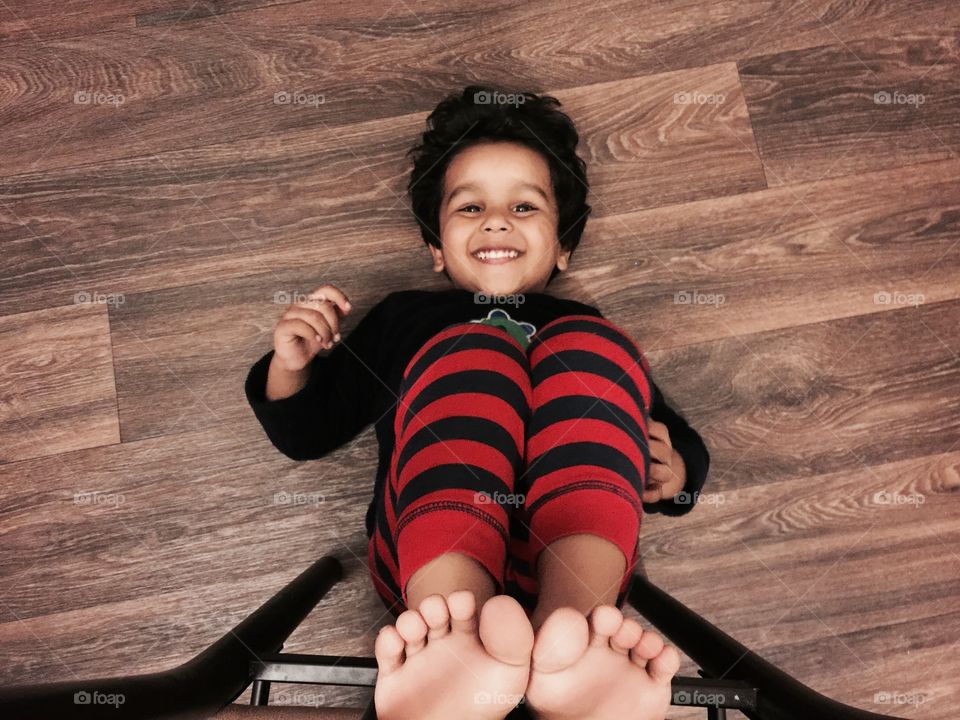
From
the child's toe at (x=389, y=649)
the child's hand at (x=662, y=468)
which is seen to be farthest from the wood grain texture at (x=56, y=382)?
the child's hand at (x=662, y=468)

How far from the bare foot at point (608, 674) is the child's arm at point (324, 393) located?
408 millimetres

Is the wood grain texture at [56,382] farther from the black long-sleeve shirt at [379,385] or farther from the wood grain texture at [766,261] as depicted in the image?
the wood grain texture at [766,261]

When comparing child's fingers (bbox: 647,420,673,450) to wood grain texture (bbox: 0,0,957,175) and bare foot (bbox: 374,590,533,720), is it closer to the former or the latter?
bare foot (bbox: 374,590,533,720)

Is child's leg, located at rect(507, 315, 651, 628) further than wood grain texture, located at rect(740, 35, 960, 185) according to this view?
No

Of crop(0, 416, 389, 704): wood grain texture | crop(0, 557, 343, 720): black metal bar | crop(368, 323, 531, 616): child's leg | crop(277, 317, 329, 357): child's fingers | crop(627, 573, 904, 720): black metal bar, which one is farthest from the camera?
crop(0, 416, 389, 704): wood grain texture

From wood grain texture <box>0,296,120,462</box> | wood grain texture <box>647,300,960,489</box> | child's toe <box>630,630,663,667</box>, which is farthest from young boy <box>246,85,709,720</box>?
wood grain texture <box>0,296,120,462</box>

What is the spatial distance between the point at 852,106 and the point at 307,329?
0.82m

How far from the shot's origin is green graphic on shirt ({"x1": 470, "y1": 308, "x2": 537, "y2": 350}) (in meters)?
0.80

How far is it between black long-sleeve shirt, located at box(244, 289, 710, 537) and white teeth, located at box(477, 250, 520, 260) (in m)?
0.07

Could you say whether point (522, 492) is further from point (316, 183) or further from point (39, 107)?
point (39, 107)

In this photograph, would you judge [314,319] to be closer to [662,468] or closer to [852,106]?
[662,468]

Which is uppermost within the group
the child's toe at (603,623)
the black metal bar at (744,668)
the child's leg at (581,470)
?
the child's leg at (581,470)

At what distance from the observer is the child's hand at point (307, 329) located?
75 centimetres

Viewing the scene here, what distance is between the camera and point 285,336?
0.75 m
